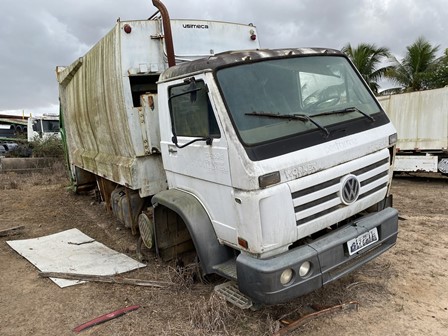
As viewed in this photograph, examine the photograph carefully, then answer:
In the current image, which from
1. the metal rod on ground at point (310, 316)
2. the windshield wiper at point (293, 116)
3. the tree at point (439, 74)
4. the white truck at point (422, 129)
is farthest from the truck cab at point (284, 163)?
the tree at point (439, 74)

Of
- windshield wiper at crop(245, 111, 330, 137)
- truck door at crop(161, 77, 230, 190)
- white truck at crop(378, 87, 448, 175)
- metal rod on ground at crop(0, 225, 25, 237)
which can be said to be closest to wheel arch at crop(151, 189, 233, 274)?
truck door at crop(161, 77, 230, 190)

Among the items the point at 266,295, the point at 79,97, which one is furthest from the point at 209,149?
the point at 79,97

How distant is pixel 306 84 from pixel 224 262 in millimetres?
1796

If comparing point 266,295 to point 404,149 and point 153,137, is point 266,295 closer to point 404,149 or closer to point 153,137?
point 153,137

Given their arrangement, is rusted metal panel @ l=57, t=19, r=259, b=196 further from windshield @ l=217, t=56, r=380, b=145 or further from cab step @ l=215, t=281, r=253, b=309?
cab step @ l=215, t=281, r=253, b=309

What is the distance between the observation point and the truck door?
3.04 metres

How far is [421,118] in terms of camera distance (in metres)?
10.3

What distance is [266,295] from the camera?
267cm

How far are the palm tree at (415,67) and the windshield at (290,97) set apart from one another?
16627 millimetres

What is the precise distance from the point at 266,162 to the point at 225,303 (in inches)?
54.2

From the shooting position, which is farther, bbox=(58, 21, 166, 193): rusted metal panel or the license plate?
bbox=(58, 21, 166, 193): rusted metal panel

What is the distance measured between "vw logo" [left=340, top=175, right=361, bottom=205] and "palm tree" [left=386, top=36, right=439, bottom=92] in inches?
676

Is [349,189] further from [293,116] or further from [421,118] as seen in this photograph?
[421,118]

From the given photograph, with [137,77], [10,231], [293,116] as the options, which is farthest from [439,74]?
[10,231]
